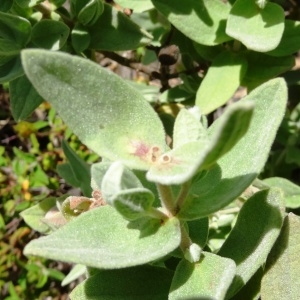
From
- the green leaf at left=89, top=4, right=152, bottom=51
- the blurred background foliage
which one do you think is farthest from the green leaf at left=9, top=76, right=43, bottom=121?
the blurred background foliage

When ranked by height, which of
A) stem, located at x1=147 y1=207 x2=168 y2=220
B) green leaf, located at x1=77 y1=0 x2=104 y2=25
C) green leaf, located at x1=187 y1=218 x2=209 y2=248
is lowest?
green leaf, located at x1=187 y1=218 x2=209 y2=248

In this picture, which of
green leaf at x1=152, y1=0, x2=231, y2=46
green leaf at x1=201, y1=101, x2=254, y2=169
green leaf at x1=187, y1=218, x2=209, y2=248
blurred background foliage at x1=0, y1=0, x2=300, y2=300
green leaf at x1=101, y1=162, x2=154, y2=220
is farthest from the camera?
blurred background foliage at x1=0, y1=0, x2=300, y2=300

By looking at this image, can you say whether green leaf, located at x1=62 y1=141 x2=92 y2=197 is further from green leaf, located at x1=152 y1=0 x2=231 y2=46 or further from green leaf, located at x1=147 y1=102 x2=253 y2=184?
green leaf, located at x1=147 y1=102 x2=253 y2=184

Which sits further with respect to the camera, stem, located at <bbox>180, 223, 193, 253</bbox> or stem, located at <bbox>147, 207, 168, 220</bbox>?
stem, located at <bbox>180, 223, 193, 253</bbox>

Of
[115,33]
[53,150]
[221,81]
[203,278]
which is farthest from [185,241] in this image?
[53,150]

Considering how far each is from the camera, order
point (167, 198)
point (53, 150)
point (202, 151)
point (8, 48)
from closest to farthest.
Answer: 1. point (202, 151)
2. point (167, 198)
3. point (8, 48)
4. point (53, 150)

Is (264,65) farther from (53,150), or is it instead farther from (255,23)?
(53,150)

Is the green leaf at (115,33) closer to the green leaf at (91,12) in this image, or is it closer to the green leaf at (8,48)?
the green leaf at (91,12)
